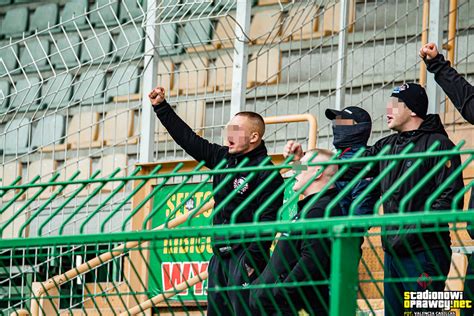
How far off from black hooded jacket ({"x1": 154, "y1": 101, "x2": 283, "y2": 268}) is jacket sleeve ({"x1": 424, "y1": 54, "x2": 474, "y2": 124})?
93 cm

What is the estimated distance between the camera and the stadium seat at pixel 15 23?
581 inches

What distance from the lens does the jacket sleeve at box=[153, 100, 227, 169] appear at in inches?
295

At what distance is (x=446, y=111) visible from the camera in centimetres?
905

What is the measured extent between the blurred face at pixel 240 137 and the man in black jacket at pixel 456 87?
39.7 inches

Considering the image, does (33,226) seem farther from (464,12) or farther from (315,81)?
(464,12)

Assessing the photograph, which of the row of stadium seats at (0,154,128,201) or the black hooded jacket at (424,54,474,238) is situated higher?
the black hooded jacket at (424,54,474,238)

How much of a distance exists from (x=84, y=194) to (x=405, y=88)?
15.5 ft

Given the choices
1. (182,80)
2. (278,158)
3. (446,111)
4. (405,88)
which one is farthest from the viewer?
(182,80)

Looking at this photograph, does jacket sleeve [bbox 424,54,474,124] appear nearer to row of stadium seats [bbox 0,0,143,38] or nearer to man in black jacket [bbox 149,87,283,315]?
man in black jacket [bbox 149,87,283,315]

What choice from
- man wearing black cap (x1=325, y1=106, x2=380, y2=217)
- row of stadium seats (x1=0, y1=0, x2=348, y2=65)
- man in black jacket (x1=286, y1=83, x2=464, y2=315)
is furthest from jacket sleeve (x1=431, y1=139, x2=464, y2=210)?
row of stadium seats (x1=0, y1=0, x2=348, y2=65)

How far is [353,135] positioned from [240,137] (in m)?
0.61

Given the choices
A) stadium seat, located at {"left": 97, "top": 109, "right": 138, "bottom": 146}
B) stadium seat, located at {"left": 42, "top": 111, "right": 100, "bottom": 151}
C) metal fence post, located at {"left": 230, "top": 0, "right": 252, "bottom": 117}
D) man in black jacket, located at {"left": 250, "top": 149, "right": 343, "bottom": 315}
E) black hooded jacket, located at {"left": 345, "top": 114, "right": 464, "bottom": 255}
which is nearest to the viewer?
man in black jacket, located at {"left": 250, "top": 149, "right": 343, "bottom": 315}

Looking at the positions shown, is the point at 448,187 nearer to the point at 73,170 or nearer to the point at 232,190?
the point at 232,190

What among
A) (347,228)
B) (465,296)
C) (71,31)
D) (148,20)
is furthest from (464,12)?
(347,228)
